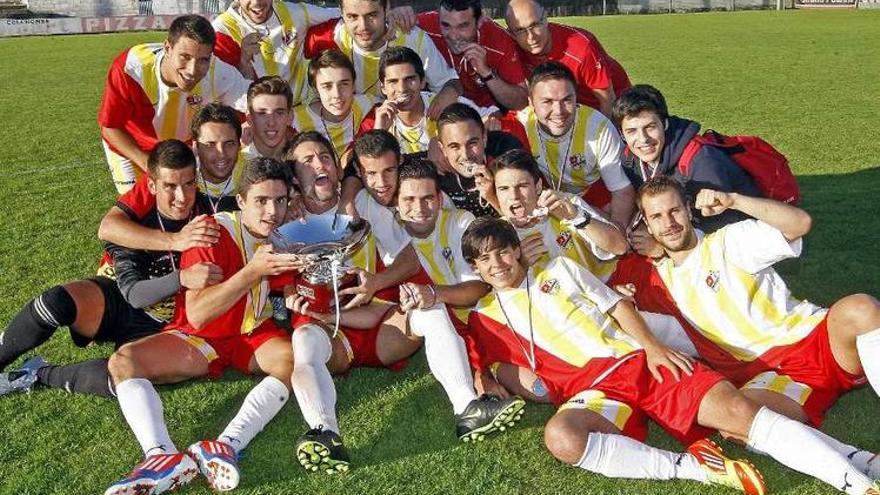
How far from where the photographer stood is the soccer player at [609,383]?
11.1ft

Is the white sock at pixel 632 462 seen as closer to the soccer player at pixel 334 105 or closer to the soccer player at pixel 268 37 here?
the soccer player at pixel 334 105

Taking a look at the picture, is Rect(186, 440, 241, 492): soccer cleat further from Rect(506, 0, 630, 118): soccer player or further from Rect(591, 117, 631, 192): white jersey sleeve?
Rect(506, 0, 630, 118): soccer player

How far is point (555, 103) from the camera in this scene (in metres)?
5.08

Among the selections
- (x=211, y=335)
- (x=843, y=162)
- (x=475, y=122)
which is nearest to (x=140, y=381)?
(x=211, y=335)

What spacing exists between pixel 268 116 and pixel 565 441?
265cm

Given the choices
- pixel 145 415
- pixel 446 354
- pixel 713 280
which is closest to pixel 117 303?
pixel 145 415

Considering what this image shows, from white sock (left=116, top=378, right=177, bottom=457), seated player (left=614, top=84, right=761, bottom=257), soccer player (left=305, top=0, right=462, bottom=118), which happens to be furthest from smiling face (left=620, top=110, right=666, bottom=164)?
white sock (left=116, top=378, right=177, bottom=457)

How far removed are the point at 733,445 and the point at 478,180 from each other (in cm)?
167

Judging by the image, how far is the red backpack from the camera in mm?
4973

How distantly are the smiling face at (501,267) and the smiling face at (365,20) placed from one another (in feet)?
6.95

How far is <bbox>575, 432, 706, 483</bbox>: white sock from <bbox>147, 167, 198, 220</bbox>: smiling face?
2267 millimetres

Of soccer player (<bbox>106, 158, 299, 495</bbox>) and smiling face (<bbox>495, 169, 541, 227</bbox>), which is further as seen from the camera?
smiling face (<bbox>495, 169, 541, 227</bbox>)

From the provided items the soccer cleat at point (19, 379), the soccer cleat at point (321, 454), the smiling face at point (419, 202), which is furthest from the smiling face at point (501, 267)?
the soccer cleat at point (19, 379)

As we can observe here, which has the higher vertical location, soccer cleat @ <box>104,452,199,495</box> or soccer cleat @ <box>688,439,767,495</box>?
soccer cleat @ <box>104,452,199,495</box>
